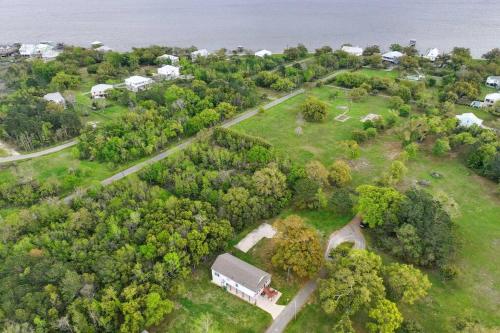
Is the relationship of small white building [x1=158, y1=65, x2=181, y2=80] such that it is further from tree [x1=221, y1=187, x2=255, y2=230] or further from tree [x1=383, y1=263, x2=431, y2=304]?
tree [x1=383, y1=263, x2=431, y2=304]

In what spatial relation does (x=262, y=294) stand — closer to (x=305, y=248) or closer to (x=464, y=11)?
(x=305, y=248)

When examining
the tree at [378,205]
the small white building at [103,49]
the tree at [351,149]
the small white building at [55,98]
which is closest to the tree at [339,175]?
the tree at [351,149]

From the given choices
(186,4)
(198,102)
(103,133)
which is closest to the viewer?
(103,133)

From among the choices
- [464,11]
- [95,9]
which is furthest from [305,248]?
[95,9]

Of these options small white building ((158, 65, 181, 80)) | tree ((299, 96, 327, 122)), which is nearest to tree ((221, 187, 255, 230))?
tree ((299, 96, 327, 122))

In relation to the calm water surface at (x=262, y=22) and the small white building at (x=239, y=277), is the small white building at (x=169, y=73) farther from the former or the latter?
the small white building at (x=239, y=277)

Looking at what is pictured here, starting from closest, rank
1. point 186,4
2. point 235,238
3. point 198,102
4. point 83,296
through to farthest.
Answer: point 83,296 < point 235,238 < point 198,102 < point 186,4
